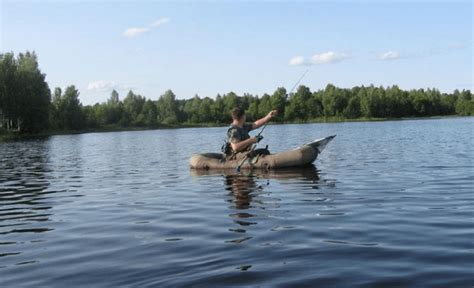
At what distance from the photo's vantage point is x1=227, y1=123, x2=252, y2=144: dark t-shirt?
1750cm

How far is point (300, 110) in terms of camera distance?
142 metres

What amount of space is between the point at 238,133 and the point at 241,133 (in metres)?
0.11

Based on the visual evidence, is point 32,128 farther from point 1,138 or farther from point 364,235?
point 364,235

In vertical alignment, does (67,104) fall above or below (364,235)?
above

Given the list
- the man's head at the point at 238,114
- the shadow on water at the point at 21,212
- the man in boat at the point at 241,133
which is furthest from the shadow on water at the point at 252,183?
the shadow on water at the point at 21,212

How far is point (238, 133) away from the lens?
17.6 meters

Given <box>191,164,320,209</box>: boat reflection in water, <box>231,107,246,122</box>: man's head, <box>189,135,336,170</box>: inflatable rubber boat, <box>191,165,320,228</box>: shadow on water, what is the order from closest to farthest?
<box>191,165,320,228</box>: shadow on water, <box>191,164,320,209</box>: boat reflection in water, <box>231,107,246,122</box>: man's head, <box>189,135,336,170</box>: inflatable rubber boat

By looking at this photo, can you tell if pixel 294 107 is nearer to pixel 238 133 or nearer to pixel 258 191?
pixel 238 133

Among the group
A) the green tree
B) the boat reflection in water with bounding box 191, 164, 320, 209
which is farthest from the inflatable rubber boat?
the green tree

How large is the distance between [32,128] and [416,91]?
114m

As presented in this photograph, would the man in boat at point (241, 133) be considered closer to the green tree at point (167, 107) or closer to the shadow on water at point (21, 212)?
the shadow on water at point (21, 212)

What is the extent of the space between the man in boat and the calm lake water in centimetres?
180

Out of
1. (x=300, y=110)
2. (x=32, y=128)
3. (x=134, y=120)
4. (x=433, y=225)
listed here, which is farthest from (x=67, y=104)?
(x=433, y=225)

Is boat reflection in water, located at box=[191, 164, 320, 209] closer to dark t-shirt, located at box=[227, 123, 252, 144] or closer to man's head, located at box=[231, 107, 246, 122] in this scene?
dark t-shirt, located at box=[227, 123, 252, 144]
